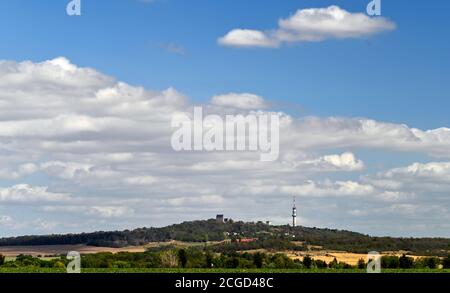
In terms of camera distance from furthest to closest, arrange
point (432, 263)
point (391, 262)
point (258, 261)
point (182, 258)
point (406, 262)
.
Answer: point (182, 258) < point (258, 261) < point (391, 262) < point (432, 263) < point (406, 262)

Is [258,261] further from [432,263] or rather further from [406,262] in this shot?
[432,263]

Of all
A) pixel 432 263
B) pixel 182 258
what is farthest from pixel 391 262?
pixel 182 258

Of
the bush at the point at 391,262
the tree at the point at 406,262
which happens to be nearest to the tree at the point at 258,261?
the bush at the point at 391,262

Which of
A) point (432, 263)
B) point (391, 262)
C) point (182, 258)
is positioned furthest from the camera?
point (182, 258)

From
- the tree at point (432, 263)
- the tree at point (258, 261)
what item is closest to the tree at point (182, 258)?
the tree at point (258, 261)

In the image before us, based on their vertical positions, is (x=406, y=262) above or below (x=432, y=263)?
above

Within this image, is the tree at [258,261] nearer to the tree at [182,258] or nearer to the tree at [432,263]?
the tree at [182,258]

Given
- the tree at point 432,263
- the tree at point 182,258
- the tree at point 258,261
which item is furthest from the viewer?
the tree at point 182,258

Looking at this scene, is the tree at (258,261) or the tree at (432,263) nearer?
the tree at (432,263)

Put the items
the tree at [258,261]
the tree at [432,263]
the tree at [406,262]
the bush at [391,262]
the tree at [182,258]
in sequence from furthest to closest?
the tree at [182,258]
the tree at [258,261]
the bush at [391,262]
the tree at [406,262]
the tree at [432,263]

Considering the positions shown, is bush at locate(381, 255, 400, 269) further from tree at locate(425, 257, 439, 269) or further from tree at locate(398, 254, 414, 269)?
tree at locate(425, 257, 439, 269)

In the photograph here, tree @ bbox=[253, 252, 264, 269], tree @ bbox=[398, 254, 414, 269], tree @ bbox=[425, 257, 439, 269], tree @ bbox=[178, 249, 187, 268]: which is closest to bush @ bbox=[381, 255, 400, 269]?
tree @ bbox=[398, 254, 414, 269]
